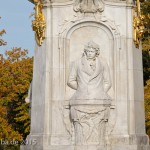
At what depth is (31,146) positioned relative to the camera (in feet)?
44.4

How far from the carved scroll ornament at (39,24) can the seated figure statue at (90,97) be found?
4.38 feet

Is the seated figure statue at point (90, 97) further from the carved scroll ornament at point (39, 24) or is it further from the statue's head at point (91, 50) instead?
the carved scroll ornament at point (39, 24)

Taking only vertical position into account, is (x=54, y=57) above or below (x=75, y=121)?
above

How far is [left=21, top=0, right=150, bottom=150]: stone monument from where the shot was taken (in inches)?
518

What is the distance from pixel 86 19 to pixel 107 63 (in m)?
1.35

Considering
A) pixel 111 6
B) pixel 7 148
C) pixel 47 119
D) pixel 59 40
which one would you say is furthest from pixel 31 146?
pixel 7 148

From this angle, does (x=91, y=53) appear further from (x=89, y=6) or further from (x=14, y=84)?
(x=14, y=84)

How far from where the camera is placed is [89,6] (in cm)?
1367

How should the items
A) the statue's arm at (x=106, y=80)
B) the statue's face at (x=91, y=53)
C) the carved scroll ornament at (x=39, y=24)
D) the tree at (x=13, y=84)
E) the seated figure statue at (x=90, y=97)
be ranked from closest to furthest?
the seated figure statue at (x=90, y=97) → the statue's face at (x=91, y=53) → the statue's arm at (x=106, y=80) → the carved scroll ornament at (x=39, y=24) → the tree at (x=13, y=84)

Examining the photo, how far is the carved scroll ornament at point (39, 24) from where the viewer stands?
1391 centimetres

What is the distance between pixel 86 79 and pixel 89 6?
6.80 feet

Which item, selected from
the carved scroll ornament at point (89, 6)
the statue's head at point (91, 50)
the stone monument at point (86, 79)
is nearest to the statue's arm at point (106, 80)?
the stone monument at point (86, 79)

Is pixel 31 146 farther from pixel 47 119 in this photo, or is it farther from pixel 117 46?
pixel 117 46

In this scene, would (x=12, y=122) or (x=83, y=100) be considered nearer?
(x=83, y=100)
